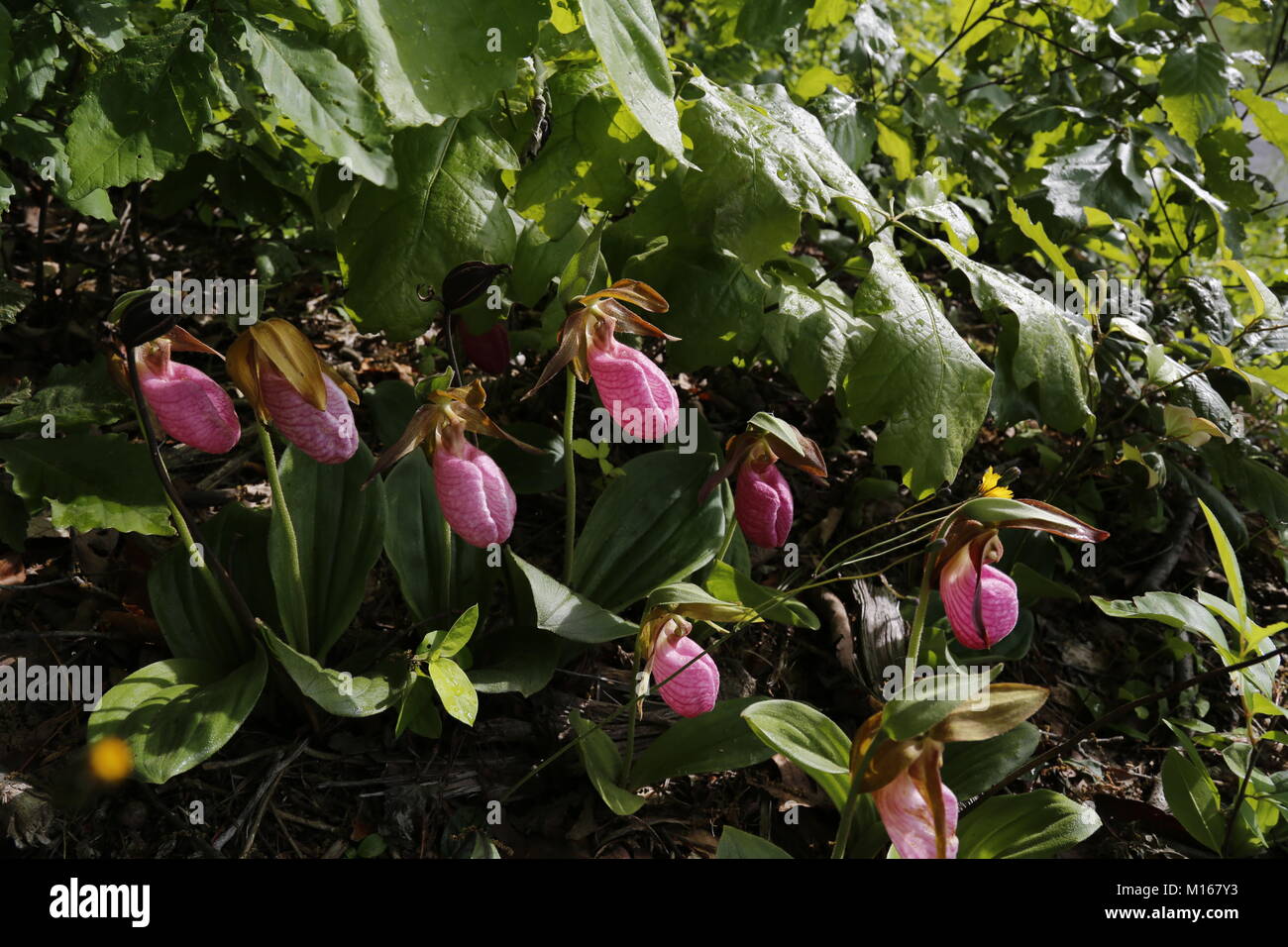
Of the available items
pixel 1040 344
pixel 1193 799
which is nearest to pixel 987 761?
pixel 1193 799

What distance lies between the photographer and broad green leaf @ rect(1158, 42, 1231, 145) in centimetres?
189

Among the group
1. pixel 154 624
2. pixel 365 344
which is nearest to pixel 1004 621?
pixel 154 624

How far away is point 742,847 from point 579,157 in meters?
1.01

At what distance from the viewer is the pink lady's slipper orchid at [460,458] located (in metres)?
1.22

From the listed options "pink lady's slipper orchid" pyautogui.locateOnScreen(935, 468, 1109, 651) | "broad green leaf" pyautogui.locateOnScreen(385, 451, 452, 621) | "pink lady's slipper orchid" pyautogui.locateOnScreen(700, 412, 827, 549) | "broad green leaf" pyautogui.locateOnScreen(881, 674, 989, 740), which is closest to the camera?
"broad green leaf" pyautogui.locateOnScreen(881, 674, 989, 740)

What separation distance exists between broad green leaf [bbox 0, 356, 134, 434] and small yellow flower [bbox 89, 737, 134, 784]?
1.47ft

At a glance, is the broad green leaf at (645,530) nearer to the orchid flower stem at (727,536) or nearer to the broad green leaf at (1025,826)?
the orchid flower stem at (727,536)

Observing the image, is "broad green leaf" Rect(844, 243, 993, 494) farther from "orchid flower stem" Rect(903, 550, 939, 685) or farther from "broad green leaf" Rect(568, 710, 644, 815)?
"broad green leaf" Rect(568, 710, 644, 815)

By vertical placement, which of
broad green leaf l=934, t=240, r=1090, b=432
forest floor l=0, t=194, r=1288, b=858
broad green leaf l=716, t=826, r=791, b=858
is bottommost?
forest floor l=0, t=194, r=1288, b=858

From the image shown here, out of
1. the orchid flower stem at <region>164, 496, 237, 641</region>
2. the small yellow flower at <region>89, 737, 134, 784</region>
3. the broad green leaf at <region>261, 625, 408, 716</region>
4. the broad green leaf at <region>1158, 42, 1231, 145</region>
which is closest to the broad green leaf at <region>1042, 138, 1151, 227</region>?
the broad green leaf at <region>1158, 42, 1231, 145</region>

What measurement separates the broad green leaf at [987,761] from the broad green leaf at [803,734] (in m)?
0.25

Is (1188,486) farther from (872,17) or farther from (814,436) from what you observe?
(872,17)
